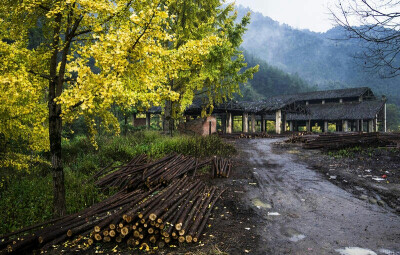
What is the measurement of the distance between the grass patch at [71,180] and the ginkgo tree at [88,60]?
205 centimetres

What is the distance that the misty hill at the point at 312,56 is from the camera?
7891 centimetres

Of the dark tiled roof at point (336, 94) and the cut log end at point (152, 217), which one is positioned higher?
the dark tiled roof at point (336, 94)

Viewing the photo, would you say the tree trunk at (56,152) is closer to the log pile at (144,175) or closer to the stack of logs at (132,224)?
the stack of logs at (132,224)

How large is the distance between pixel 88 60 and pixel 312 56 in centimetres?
13038

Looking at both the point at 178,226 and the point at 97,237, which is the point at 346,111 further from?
the point at 97,237

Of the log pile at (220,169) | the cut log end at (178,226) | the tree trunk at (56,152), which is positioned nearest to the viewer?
the cut log end at (178,226)

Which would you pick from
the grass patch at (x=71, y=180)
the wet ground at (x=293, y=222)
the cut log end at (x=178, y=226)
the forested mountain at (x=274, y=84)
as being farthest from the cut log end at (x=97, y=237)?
the forested mountain at (x=274, y=84)

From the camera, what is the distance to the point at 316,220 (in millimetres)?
4922

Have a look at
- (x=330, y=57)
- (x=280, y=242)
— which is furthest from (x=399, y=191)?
(x=330, y=57)

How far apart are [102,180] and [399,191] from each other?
869 cm

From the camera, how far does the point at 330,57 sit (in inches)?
4277

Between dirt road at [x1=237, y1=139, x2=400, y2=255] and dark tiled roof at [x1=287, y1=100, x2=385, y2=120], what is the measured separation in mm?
28854

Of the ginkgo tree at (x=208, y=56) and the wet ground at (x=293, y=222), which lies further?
the ginkgo tree at (x=208, y=56)

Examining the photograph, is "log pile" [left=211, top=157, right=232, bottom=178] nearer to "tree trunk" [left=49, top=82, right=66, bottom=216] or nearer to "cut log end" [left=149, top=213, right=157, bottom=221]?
"cut log end" [left=149, top=213, right=157, bottom=221]
